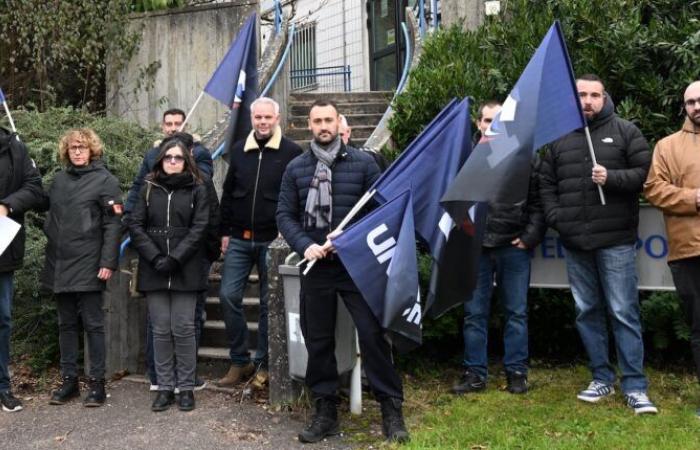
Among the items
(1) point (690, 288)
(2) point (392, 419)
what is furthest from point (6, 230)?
(1) point (690, 288)

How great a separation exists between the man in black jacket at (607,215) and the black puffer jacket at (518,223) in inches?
9.4

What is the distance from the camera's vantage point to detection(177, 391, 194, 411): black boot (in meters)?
6.03

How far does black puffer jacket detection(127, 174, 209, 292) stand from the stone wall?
5556 mm

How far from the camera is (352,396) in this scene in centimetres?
576

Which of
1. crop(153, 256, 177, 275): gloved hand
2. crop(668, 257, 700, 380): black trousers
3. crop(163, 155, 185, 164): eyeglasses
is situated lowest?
crop(668, 257, 700, 380): black trousers

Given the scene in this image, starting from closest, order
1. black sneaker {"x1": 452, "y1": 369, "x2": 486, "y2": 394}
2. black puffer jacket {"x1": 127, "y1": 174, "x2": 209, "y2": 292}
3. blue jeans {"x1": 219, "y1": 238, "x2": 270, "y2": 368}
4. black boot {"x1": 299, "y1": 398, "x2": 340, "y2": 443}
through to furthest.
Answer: black boot {"x1": 299, "y1": 398, "x2": 340, "y2": 443}
black puffer jacket {"x1": 127, "y1": 174, "x2": 209, "y2": 292}
black sneaker {"x1": 452, "y1": 369, "x2": 486, "y2": 394}
blue jeans {"x1": 219, "y1": 238, "x2": 270, "y2": 368}

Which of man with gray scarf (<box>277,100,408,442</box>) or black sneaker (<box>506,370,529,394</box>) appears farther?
black sneaker (<box>506,370,529,394</box>)

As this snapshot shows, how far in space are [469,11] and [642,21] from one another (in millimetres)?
2398

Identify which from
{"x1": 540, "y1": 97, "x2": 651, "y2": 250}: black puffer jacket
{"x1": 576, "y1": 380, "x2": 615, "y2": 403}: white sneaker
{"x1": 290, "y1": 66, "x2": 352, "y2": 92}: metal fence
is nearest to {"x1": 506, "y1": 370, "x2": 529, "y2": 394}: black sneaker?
{"x1": 576, "y1": 380, "x2": 615, "y2": 403}: white sneaker

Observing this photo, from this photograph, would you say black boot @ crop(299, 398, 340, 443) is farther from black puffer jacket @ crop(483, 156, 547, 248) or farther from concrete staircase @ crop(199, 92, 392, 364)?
concrete staircase @ crop(199, 92, 392, 364)

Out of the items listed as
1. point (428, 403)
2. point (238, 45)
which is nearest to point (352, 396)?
point (428, 403)

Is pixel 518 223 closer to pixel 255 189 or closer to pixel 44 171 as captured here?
pixel 255 189

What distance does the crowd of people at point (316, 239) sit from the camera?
530 cm

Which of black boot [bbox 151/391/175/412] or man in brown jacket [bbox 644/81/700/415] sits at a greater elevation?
man in brown jacket [bbox 644/81/700/415]
